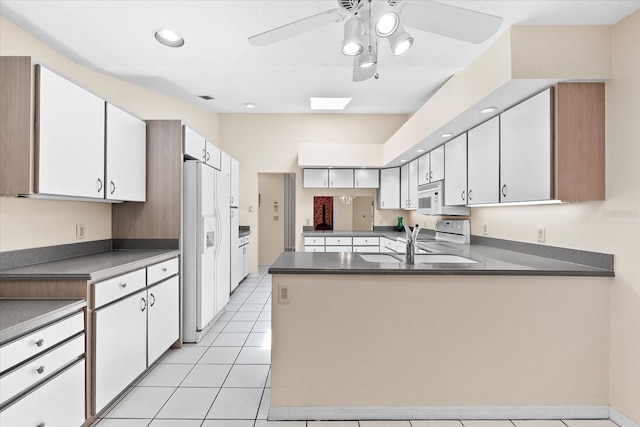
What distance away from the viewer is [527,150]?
7.18ft

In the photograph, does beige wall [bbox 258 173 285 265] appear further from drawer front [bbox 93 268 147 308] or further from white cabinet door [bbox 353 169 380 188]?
drawer front [bbox 93 268 147 308]

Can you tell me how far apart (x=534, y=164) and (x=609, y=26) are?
2.93 feet

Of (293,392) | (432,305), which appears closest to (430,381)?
(432,305)

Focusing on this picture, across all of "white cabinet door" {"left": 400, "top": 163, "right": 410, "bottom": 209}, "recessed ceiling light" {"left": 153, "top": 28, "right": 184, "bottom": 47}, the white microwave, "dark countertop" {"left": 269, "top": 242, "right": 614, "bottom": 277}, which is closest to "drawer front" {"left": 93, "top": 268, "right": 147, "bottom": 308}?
"dark countertop" {"left": 269, "top": 242, "right": 614, "bottom": 277}

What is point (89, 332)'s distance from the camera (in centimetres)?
184

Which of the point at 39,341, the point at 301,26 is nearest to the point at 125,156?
the point at 39,341

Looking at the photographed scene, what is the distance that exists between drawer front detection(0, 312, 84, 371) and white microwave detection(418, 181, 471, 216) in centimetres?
332

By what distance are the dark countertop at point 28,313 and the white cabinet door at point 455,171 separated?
308 cm

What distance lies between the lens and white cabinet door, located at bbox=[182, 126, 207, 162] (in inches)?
119

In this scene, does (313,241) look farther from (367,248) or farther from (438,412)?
(438,412)

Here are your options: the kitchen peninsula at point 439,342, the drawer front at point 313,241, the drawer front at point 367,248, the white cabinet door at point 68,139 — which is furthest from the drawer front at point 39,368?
the drawer front at point 367,248

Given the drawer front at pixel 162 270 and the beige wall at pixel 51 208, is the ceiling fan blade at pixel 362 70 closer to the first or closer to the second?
the beige wall at pixel 51 208

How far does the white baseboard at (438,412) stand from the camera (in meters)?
1.96

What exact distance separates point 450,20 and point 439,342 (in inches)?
68.6
